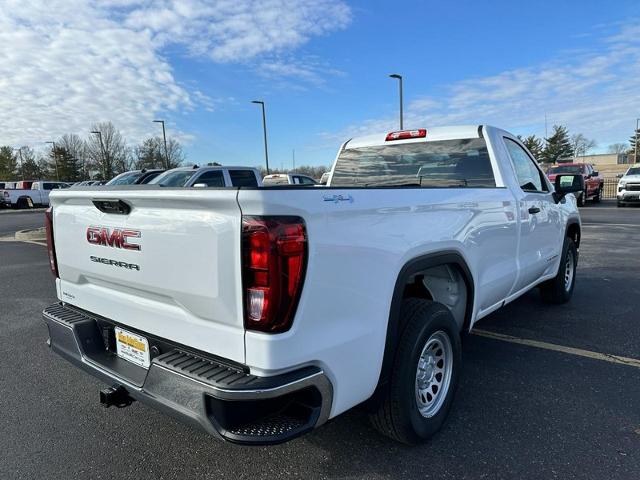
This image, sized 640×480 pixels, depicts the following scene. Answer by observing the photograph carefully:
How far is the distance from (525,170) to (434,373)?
96.1 inches

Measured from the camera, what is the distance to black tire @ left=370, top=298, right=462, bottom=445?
2.41 meters

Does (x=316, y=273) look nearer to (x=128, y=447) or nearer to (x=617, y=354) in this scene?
(x=128, y=447)

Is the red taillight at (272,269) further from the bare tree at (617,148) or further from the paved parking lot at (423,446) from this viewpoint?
the bare tree at (617,148)

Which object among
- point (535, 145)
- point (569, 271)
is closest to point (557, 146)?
point (535, 145)

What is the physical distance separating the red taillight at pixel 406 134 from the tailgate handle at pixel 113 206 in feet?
9.24

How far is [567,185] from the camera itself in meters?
4.69

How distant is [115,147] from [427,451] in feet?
209

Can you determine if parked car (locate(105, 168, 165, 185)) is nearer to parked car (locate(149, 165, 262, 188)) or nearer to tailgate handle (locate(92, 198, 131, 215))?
parked car (locate(149, 165, 262, 188))

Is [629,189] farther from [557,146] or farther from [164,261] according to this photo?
[557,146]

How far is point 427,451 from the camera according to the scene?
260 cm

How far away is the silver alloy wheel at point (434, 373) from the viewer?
2.71 metres

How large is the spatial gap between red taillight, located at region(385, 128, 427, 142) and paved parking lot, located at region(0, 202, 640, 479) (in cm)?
202

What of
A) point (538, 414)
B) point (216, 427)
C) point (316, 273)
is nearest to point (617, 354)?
point (538, 414)

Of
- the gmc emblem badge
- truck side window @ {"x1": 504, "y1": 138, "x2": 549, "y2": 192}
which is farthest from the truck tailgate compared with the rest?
truck side window @ {"x1": 504, "y1": 138, "x2": 549, "y2": 192}
